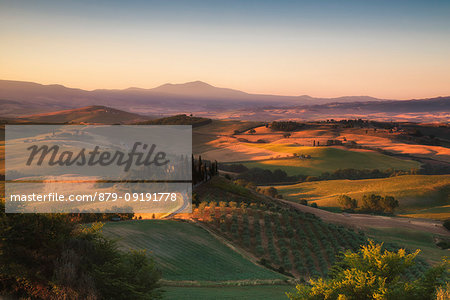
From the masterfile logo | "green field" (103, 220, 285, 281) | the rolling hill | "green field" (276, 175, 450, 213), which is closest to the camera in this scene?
"green field" (103, 220, 285, 281)

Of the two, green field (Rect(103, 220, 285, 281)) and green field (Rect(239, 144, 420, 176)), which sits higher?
green field (Rect(103, 220, 285, 281))

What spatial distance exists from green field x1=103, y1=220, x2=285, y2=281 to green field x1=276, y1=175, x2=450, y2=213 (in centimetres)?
5477

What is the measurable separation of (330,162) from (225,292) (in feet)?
389

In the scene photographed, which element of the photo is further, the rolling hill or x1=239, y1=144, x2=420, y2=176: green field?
x1=239, y1=144, x2=420, y2=176: green field

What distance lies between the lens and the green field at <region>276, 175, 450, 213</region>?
82000mm

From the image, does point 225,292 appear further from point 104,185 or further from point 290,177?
point 290,177

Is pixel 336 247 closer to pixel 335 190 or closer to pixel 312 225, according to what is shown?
pixel 312 225

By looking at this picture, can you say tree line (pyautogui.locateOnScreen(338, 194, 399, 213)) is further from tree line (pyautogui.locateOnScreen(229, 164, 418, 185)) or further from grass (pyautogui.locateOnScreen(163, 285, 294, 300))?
grass (pyautogui.locateOnScreen(163, 285, 294, 300))

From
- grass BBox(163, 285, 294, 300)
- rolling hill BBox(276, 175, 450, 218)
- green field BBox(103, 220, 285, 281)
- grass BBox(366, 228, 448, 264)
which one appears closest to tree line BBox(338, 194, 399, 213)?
rolling hill BBox(276, 175, 450, 218)

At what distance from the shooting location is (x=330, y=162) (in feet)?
430

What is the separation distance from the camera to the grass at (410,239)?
44.7 metres

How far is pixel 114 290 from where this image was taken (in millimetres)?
12320

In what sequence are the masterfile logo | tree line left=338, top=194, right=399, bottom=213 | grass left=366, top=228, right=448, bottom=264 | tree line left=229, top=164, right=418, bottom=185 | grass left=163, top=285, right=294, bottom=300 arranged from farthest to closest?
tree line left=229, top=164, right=418, bottom=185, tree line left=338, top=194, right=399, bottom=213, grass left=366, top=228, right=448, bottom=264, the masterfile logo, grass left=163, top=285, right=294, bottom=300

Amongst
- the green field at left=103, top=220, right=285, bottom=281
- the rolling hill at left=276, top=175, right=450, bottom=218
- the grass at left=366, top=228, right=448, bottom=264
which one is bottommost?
the rolling hill at left=276, top=175, right=450, bottom=218
